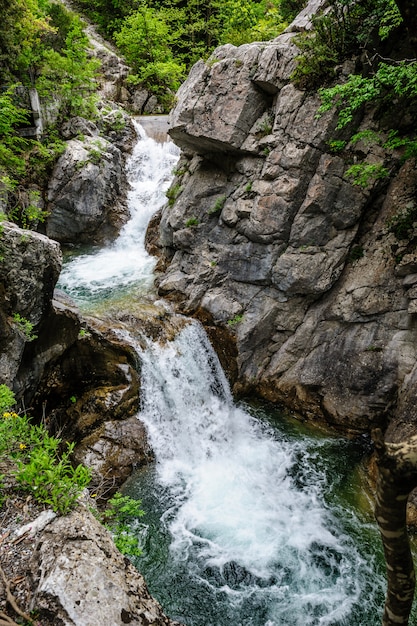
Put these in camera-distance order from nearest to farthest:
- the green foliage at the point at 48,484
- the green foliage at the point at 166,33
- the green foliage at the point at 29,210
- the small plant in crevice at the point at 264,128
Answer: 1. the green foliage at the point at 48,484
2. the small plant in crevice at the point at 264,128
3. the green foliage at the point at 29,210
4. the green foliage at the point at 166,33

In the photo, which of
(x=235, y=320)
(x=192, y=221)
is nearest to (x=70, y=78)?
(x=192, y=221)

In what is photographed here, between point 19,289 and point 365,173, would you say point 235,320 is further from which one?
point 19,289

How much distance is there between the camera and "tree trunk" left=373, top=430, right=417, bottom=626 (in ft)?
6.55

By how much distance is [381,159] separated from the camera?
29.1 feet

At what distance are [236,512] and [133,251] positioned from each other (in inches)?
409

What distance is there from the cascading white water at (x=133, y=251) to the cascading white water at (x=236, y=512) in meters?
0.37

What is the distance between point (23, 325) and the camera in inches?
260

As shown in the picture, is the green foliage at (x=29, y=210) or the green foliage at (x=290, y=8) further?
the green foliage at (x=290, y=8)

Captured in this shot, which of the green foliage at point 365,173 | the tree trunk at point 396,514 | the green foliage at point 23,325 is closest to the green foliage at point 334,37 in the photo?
the green foliage at point 365,173

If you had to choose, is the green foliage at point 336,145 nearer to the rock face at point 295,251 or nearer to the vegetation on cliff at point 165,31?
the rock face at point 295,251

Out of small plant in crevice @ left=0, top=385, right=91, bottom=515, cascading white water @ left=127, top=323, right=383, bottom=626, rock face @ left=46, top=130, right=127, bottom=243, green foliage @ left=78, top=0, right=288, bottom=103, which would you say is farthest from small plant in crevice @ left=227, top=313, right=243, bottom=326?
green foliage @ left=78, top=0, right=288, bottom=103

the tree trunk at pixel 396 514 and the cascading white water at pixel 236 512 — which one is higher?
the tree trunk at pixel 396 514

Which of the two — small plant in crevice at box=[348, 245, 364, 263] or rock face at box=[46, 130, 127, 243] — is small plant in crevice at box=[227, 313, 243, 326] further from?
rock face at box=[46, 130, 127, 243]

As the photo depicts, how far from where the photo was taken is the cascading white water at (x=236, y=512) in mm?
6191
